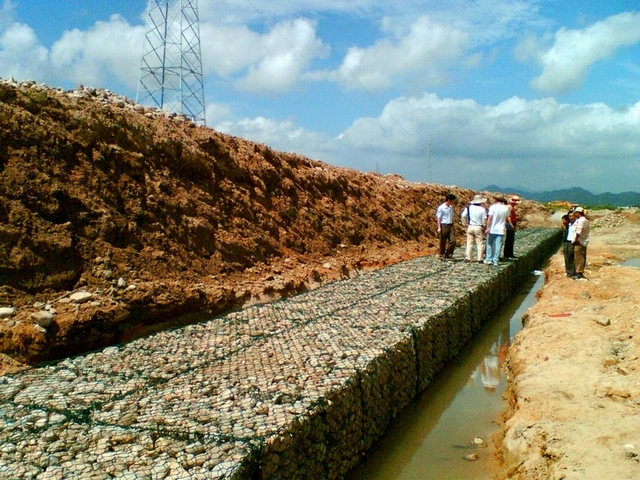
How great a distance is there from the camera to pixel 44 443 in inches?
134

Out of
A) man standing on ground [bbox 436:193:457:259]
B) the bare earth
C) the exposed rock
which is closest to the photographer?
the bare earth

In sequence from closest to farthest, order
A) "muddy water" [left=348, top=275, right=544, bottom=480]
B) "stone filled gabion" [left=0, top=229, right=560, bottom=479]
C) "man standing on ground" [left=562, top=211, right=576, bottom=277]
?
"stone filled gabion" [left=0, top=229, right=560, bottom=479] < "muddy water" [left=348, top=275, right=544, bottom=480] < "man standing on ground" [left=562, top=211, right=576, bottom=277]

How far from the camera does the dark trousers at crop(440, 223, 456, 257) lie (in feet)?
40.1

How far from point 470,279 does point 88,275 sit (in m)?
6.74

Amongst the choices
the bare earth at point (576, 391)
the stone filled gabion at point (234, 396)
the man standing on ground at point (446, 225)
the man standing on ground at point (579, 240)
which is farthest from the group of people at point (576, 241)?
the stone filled gabion at point (234, 396)

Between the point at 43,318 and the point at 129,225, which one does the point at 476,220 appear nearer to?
the point at 129,225

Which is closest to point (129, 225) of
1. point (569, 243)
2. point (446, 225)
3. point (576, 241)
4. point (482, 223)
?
point (446, 225)

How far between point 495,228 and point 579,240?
172 cm

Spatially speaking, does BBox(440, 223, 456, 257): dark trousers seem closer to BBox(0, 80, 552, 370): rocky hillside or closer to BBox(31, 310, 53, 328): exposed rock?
BBox(0, 80, 552, 370): rocky hillside

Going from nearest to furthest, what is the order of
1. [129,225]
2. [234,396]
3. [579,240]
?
[234,396], [129,225], [579,240]

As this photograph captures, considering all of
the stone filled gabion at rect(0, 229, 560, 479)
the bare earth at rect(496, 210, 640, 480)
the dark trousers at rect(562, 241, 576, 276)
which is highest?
the dark trousers at rect(562, 241, 576, 276)

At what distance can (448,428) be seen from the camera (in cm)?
583

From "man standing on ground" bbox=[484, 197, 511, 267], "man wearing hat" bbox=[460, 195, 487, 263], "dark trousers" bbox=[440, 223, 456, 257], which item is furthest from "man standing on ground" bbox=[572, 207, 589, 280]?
"dark trousers" bbox=[440, 223, 456, 257]

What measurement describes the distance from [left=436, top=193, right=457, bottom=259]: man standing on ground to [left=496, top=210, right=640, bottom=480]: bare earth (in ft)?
10.2
